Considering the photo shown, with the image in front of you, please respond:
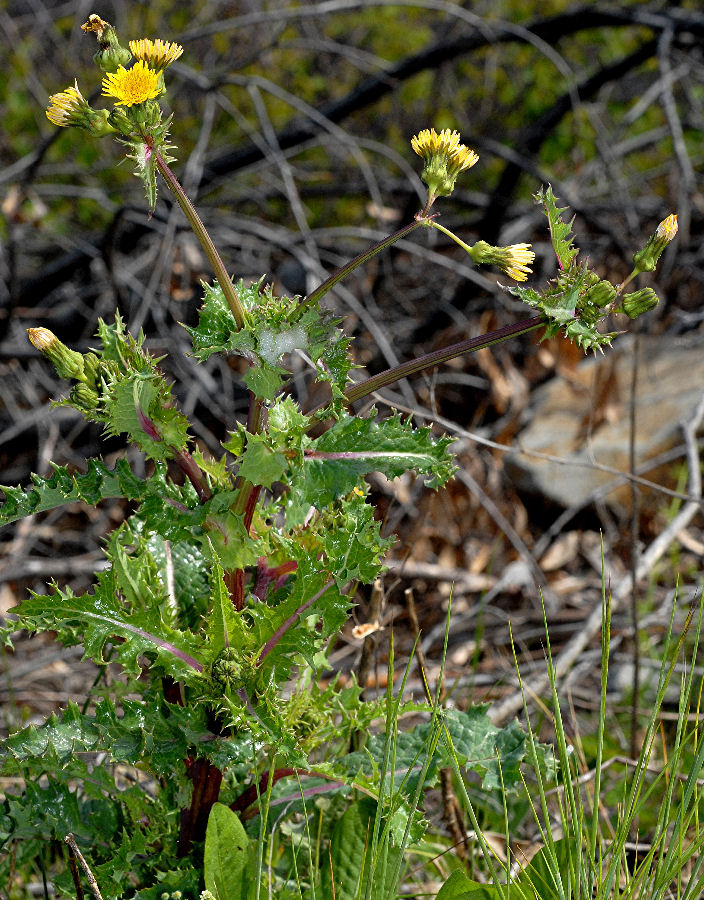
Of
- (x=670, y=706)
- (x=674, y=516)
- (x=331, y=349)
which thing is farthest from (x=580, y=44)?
(x=331, y=349)

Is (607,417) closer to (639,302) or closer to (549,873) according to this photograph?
(549,873)

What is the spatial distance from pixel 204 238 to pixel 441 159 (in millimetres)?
350

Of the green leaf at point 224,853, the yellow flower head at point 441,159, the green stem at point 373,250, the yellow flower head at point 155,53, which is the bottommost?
the green leaf at point 224,853

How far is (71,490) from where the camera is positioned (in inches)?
53.5

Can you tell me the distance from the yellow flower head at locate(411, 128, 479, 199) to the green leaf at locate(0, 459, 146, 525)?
61cm

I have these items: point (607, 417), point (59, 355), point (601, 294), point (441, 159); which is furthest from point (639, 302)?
point (607, 417)

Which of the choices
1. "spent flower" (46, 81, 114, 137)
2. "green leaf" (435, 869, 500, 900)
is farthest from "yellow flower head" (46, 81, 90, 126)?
"green leaf" (435, 869, 500, 900)

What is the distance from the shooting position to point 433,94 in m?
6.27

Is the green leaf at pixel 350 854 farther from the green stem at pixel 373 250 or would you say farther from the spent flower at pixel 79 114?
the spent flower at pixel 79 114

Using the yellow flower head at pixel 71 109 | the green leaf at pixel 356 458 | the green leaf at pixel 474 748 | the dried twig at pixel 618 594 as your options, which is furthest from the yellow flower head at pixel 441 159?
the dried twig at pixel 618 594

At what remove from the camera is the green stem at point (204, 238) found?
117 cm

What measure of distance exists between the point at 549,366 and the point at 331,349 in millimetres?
3580

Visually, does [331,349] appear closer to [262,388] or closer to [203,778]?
[262,388]

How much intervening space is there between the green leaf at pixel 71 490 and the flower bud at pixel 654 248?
2.61ft
